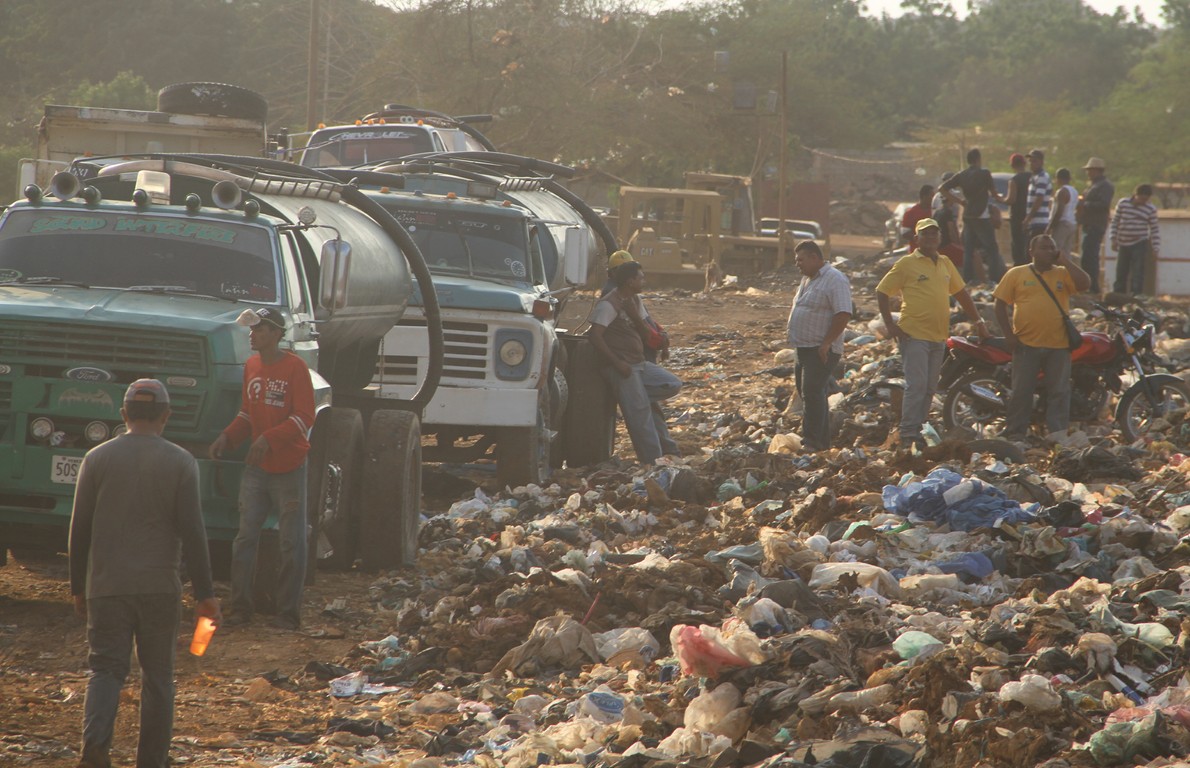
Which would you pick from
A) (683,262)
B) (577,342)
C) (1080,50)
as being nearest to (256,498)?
(577,342)

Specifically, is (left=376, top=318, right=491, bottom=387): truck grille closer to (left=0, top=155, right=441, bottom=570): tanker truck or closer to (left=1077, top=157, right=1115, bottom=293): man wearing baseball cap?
(left=0, top=155, right=441, bottom=570): tanker truck

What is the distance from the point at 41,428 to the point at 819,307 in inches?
251

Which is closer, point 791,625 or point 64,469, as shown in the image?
point 791,625

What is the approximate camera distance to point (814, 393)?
1201cm

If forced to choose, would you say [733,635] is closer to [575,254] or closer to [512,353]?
[512,353]

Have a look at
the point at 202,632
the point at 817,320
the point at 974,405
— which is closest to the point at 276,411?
the point at 202,632

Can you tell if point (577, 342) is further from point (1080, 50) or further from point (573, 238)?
point (1080, 50)

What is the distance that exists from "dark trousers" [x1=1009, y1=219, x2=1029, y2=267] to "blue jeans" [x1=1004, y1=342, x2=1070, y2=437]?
8.34 metres

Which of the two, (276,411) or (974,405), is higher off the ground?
(276,411)

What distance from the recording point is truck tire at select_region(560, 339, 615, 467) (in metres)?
12.8

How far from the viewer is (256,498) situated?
24.5ft

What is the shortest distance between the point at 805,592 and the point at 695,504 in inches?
128

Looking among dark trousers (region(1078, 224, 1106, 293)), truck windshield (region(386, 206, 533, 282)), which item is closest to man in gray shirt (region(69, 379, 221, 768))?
truck windshield (region(386, 206, 533, 282))

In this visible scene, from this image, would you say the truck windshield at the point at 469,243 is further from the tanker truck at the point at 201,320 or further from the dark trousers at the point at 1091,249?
the dark trousers at the point at 1091,249
